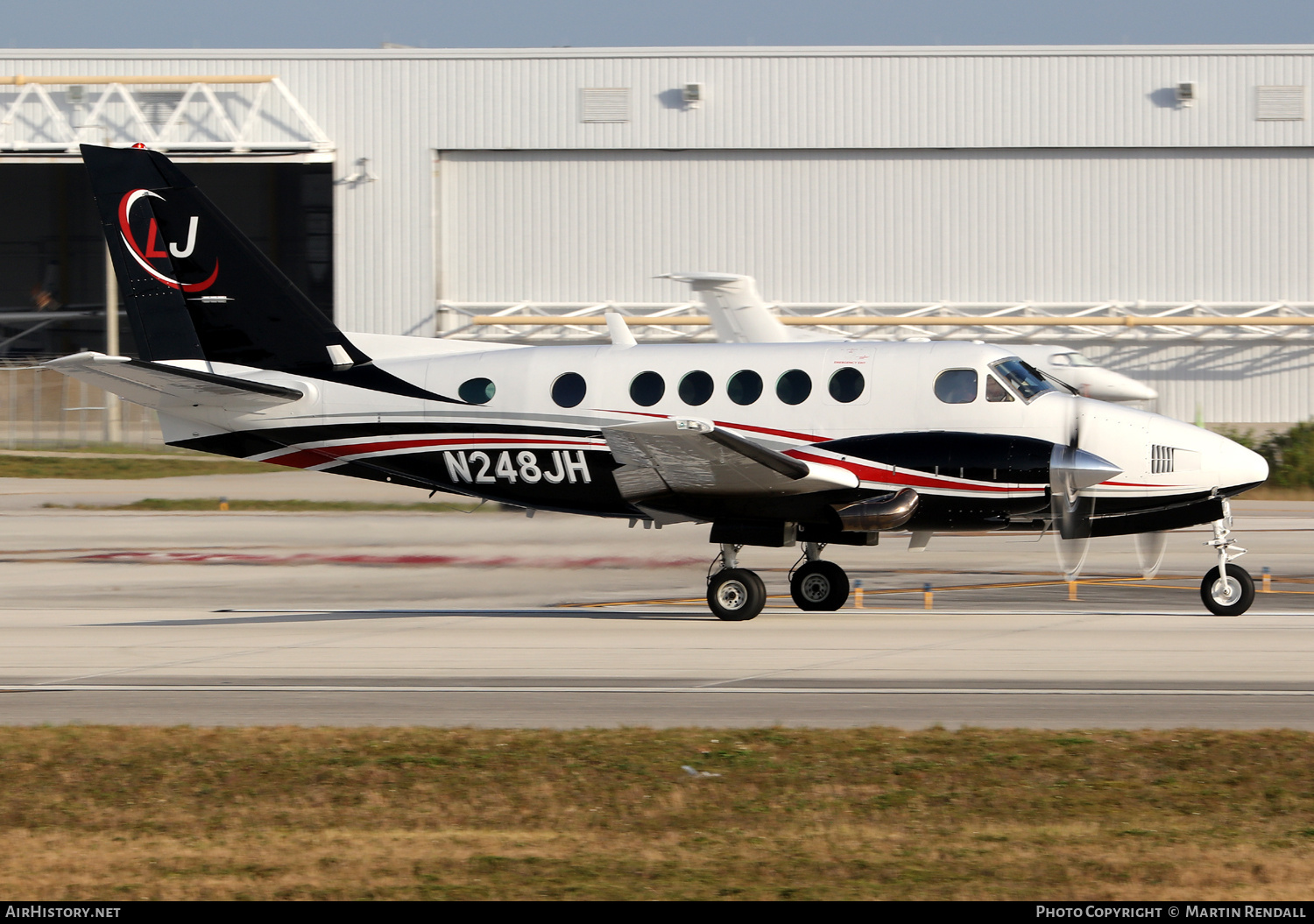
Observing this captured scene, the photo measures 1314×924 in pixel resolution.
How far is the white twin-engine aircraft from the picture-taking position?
1608cm

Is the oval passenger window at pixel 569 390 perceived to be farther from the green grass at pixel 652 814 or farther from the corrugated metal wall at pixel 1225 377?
the corrugated metal wall at pixel 1225 377

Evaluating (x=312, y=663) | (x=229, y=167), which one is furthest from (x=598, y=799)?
(x=229, y=167)

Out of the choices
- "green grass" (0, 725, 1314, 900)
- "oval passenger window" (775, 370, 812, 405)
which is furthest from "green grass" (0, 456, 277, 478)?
"green grass" (0, 725, 1314, 900)

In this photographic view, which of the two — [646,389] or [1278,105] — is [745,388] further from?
[1278,105]

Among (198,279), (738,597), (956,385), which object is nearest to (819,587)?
(738,597)

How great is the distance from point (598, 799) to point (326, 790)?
1.78 metres

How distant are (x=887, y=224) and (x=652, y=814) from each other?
3934 cm

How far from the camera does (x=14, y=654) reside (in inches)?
575

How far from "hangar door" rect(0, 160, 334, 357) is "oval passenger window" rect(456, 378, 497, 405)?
1490 inches

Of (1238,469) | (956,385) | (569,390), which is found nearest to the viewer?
(1238,469)

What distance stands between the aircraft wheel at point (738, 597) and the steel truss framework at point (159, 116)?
3297cm

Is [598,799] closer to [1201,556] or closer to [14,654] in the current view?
[14,654]

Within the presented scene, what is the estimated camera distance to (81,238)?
Answer: 5753 centimetres

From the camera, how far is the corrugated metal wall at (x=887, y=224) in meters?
45.2
